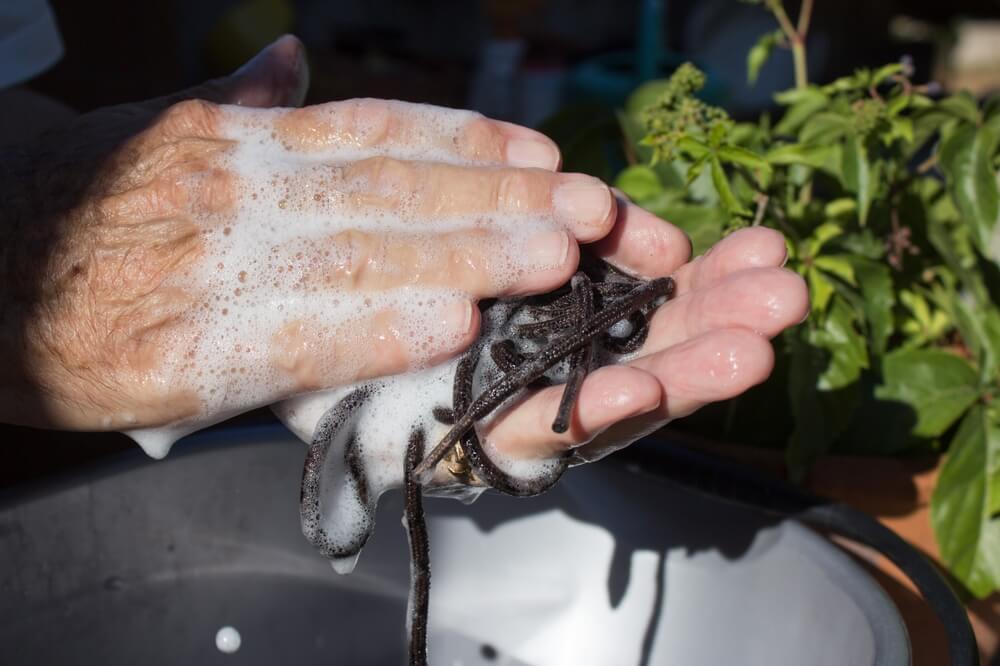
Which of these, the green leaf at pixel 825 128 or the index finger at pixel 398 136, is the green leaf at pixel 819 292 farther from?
the index finger at pixel 398 136

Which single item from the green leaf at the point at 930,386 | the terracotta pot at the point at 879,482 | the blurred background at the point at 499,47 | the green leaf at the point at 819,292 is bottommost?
the blurred background at the point at 499,47

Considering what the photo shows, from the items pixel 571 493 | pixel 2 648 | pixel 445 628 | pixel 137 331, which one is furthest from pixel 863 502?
pixel 2 648

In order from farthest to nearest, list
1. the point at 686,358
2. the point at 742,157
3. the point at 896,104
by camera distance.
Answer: the point at 896,104 → the point at 742,157 → the point at 686,358

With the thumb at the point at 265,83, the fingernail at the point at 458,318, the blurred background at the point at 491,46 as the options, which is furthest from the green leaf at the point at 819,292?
the blurred background at the point at 491,46

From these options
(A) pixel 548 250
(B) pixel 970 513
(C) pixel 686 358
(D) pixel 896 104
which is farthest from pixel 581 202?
(B) pixel 970 513

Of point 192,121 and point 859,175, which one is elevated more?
point 192,121

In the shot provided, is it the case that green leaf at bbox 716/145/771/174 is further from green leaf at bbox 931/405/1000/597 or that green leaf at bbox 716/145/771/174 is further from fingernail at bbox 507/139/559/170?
green leaf at bbox 931/405/1000/597

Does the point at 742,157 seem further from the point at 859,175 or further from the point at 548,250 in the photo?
the point at 548,250
